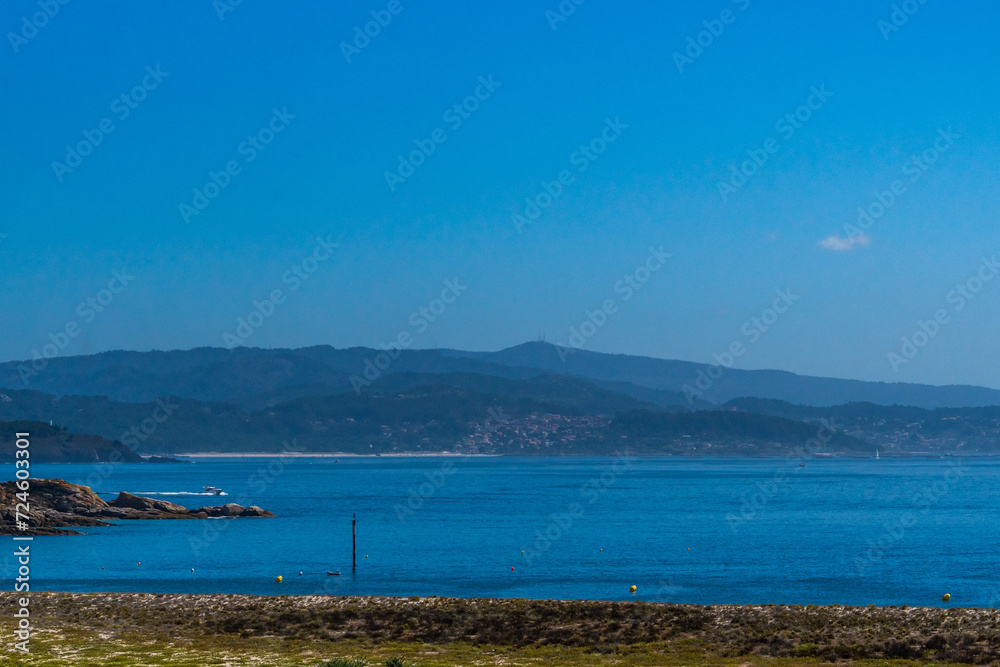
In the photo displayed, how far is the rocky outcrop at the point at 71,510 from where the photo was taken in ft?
349

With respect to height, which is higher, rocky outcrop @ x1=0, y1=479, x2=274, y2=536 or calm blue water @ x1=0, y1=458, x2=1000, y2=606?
rocky outcrop @ x1=0, y1=479, x2=274, y2=536

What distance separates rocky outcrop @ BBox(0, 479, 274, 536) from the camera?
106438 millimetres

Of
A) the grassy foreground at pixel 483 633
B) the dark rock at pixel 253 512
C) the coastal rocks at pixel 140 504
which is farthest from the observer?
the dark rock at pixel 253 512

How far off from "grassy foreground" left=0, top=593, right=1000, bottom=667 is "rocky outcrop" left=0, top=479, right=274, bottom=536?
202ft

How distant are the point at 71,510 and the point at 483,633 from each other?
87.0 meters

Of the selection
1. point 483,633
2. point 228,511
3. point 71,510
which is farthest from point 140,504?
point 483,633

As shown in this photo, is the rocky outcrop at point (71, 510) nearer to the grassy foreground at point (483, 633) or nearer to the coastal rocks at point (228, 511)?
the coastal rocks at point (228, 511)

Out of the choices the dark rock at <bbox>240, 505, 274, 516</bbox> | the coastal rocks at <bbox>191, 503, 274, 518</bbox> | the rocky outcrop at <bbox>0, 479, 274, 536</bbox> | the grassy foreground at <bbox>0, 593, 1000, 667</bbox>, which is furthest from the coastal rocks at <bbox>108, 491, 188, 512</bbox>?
the grassy foreground at <bbox>0, 593, 1000, 667</bbox>

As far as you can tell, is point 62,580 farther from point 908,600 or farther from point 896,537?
point 896,537

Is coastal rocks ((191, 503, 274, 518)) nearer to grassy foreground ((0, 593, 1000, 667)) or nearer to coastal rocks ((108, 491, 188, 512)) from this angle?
coastal rocks ((108, 491, 188, 512))

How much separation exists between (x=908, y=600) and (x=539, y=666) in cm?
3722

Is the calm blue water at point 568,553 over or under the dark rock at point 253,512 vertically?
under

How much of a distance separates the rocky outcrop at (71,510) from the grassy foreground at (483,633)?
61488mm

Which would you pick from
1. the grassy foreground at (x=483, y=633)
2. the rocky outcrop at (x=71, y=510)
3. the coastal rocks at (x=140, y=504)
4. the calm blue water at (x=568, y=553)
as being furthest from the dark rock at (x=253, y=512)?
the grassy foreground at (x=483, y=633)
